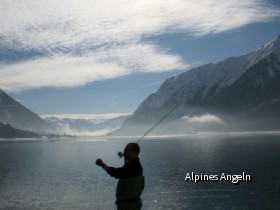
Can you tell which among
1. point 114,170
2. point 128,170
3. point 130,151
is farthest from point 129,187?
point 130,151

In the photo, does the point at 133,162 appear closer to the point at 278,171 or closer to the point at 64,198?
the point at 64,198

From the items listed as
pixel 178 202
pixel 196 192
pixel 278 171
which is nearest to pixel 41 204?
pixel 178 202

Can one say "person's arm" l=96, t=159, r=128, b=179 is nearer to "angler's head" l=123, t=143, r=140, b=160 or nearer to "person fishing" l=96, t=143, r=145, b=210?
"person fishing" l=96, t=143, r=145, b=210

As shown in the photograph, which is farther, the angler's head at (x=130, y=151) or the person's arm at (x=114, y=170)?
the angler's head at (x=130, y=151)

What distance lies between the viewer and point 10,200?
7025 centimetres

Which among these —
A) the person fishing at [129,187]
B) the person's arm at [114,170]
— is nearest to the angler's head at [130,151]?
the person fishing at [129,187]

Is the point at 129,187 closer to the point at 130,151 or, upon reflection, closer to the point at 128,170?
the point at 128,170

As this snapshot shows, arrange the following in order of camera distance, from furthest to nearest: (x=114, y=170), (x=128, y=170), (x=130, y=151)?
1. (x=130, y=151)
2. (x=128, y=170)
3. (x=114, y=170)

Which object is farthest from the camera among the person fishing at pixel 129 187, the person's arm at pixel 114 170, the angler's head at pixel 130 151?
the angler's head at pixel 130 151

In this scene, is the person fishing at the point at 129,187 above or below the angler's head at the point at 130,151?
below

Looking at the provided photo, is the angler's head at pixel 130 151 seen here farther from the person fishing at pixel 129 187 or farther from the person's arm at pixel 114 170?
the person's arm at pixel 114 170

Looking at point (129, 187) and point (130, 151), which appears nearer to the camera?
point (129, 187)

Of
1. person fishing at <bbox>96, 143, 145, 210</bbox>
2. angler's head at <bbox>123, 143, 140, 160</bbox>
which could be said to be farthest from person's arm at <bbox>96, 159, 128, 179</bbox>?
angler's head at <bbox>123, 143, 140, 160</bbox>

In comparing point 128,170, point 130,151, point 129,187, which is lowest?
point 129,187
